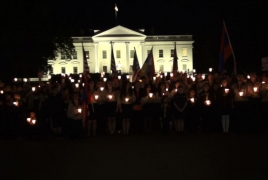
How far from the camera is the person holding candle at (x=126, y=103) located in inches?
673

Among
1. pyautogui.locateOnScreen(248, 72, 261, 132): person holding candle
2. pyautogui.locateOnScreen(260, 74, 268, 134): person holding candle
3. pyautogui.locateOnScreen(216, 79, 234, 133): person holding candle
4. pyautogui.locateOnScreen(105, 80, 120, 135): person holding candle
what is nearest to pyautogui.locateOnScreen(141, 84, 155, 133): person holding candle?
pyautogui.locateOnScreen(105, 80, 120, 135): person holding candle

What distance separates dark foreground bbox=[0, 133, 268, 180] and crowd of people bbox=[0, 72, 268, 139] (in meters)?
0.93

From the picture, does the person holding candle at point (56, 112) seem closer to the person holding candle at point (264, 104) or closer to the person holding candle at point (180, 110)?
the person holding candle at point (180, 110)

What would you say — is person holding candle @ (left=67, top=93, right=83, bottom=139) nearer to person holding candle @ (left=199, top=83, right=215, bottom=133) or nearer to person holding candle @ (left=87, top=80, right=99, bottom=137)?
person holding candle @ (left=87, top=80, right=99, bottom=137)

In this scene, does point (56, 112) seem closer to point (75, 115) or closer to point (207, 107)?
point (75, 115)

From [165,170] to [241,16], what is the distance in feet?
182

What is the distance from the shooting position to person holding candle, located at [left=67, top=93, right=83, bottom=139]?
16.0 m

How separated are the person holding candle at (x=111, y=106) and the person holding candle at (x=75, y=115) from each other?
123 cm

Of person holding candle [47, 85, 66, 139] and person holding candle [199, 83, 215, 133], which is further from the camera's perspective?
person holding candle [199, 83, 215, 133]

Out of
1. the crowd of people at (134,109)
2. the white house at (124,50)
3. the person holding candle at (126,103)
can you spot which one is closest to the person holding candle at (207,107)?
the crowd of people at (134,109)

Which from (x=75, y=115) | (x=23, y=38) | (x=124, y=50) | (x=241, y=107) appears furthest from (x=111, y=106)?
(x=124, y=50)

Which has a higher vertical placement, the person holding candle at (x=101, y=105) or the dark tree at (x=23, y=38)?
the dark tree at (x=23, y=38)

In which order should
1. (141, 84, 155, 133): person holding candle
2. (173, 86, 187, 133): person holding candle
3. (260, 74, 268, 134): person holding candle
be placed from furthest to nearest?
(141, 84, 155, 133): person holding candle → (173, 86, 187, 133): person holding candle → (260, 74, 268, 134): person holding candle

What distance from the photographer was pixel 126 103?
17.2 metres
